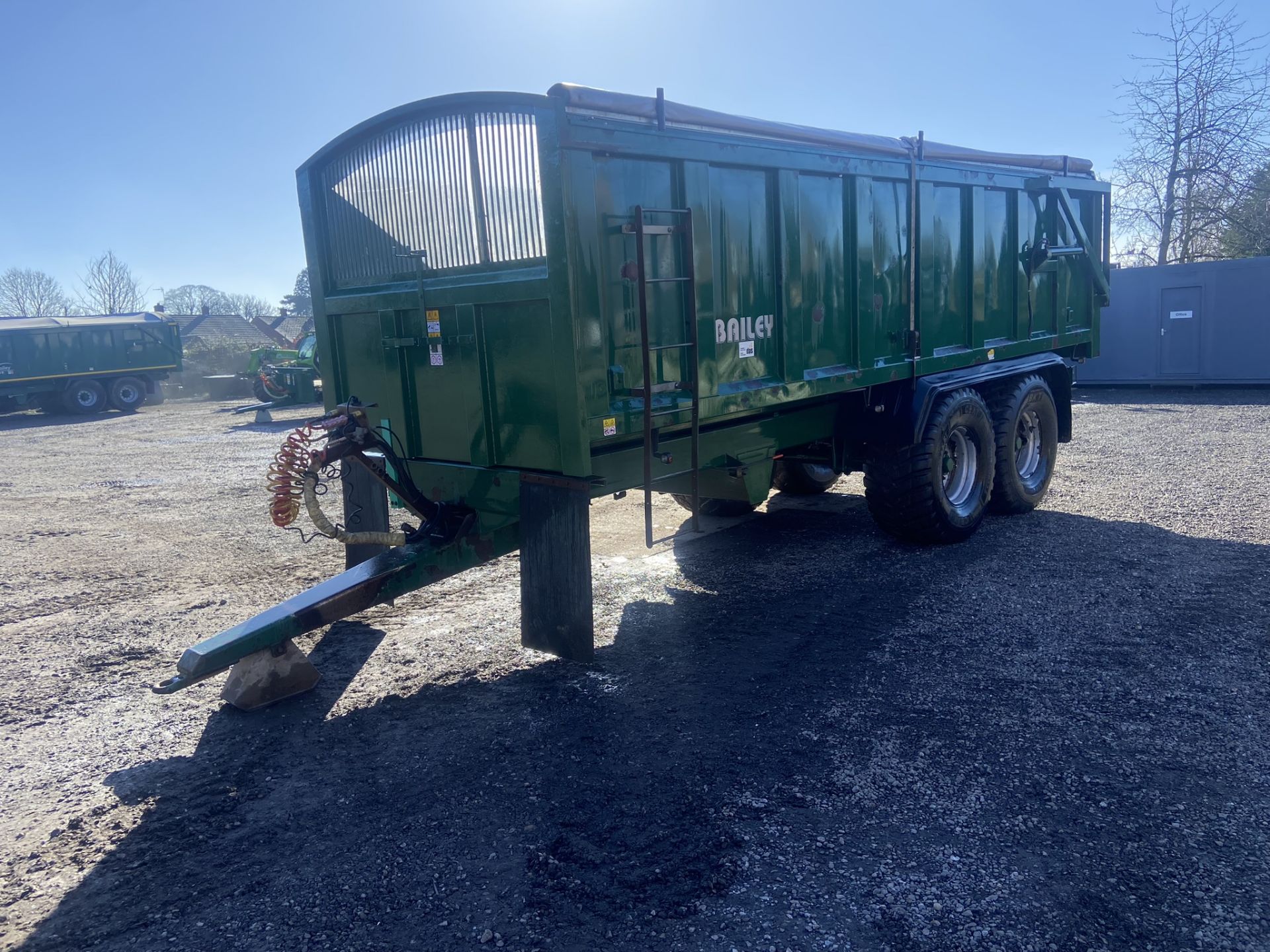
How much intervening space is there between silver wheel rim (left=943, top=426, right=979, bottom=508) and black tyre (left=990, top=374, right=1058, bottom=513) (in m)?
0.33

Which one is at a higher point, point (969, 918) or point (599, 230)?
point (599, 230)

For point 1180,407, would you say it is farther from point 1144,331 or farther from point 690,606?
point 690,606

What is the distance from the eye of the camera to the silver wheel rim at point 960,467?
7312 mm

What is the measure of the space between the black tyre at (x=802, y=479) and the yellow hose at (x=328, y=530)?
462 centimetres

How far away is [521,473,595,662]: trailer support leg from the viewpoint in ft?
15.8

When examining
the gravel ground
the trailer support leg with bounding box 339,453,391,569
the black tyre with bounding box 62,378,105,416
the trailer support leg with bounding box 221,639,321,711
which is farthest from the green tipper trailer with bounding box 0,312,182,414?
the trailer support leg with bounding box 221,639,321,711

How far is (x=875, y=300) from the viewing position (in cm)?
648

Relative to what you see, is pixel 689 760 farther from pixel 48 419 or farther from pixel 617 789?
pixel 48 419

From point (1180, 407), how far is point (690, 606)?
1217cm

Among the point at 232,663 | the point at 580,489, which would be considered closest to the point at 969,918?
the point at 580,489

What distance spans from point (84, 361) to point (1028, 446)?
2509cm

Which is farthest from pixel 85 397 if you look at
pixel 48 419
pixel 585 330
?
pixel 585 330

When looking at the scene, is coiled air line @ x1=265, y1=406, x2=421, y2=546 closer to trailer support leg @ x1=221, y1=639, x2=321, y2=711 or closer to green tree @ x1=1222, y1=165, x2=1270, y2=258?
trailer support leg @ x1=221, y1=639, x2=321, y2=711

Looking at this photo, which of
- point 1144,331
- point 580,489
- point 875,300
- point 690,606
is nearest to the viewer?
point 580,489
